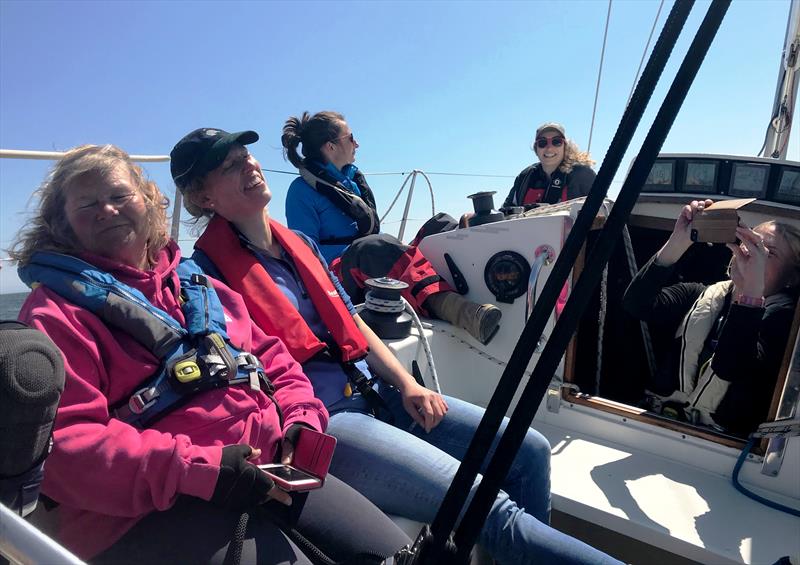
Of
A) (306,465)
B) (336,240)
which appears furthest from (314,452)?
(336,240)

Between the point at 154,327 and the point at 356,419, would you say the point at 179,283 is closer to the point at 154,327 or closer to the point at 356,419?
the point at 154,327

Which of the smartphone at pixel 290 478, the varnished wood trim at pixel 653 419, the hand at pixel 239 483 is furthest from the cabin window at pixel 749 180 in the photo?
the hand at pixel 239 483

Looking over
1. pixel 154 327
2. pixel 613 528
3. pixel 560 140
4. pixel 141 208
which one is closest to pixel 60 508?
pixel 154 327

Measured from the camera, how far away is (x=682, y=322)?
2170mm

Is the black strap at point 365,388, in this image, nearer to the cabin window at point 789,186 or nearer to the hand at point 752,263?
the hand at point 752,263

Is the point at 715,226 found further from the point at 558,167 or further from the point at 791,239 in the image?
the point at 558,167

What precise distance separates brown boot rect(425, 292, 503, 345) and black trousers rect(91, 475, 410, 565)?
130cm

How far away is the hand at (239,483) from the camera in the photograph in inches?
38.1

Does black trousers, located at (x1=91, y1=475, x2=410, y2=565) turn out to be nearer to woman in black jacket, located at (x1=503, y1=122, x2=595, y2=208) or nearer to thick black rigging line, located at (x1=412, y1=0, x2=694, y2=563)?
thick black rigging line, located at (x1=412, y1=0, x2=694, y2=563)

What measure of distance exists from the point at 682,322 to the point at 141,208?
2097 millimetres

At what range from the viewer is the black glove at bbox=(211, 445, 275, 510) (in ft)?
3.18

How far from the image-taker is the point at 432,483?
1321mm

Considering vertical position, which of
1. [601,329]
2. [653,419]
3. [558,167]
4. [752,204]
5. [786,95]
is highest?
[786,95]

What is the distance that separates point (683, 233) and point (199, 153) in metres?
1.76
